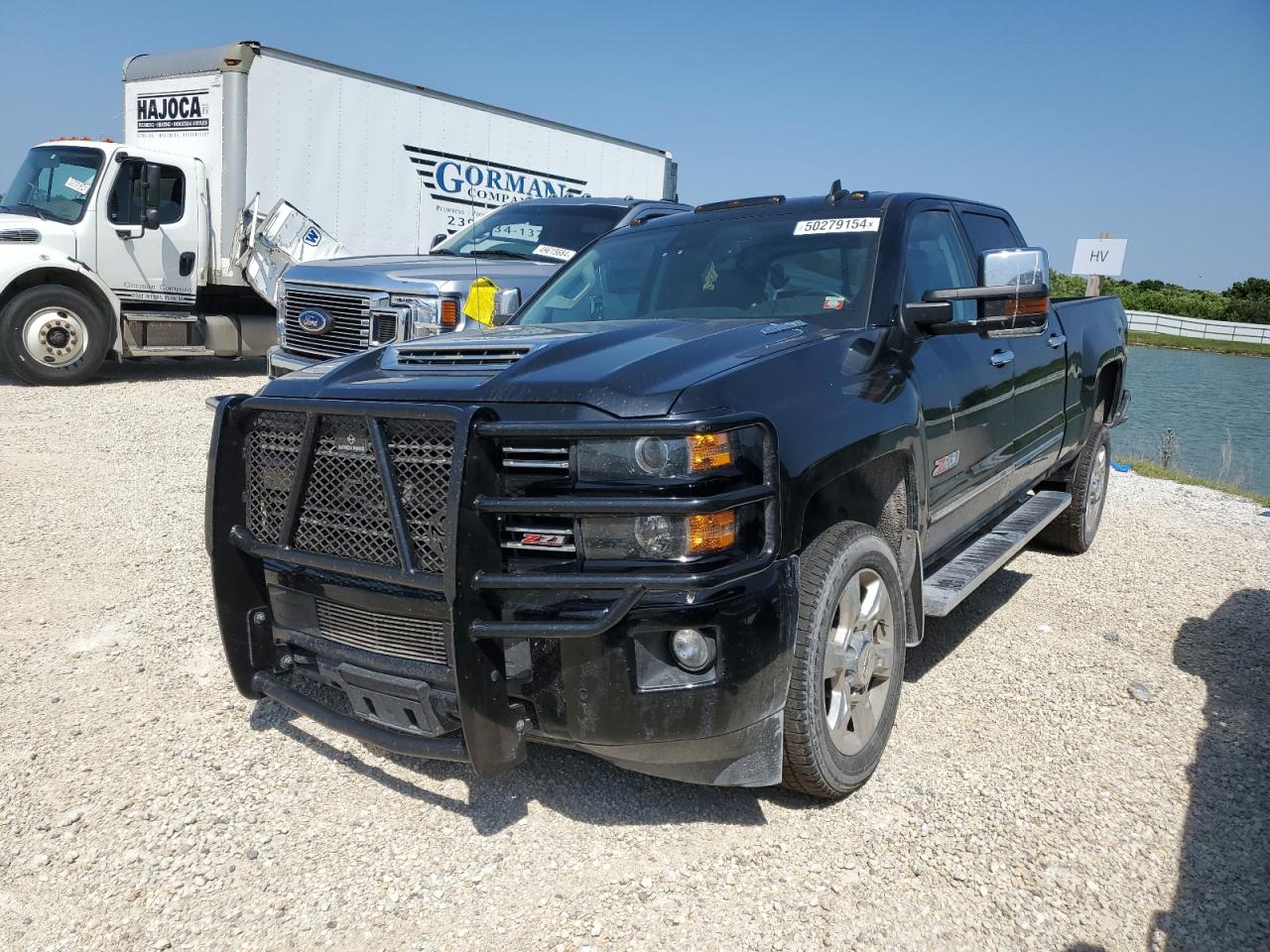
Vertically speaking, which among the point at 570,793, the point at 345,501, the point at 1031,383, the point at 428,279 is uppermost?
the point at 428,279

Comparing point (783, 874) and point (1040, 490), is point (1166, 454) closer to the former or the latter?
point (1040, 490)

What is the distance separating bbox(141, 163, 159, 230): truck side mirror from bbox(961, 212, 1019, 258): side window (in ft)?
31.6

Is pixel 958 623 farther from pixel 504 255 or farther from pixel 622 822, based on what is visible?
pixel 504 255

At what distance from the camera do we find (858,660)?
10.3 ft

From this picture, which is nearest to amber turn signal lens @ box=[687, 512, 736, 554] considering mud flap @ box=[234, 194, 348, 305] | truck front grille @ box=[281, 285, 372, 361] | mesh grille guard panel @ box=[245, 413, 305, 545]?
mesh grille guard panel @ box=[245, 413, 305, 545]

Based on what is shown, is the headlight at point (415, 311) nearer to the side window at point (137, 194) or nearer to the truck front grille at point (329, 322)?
the truck front grille at point (329, 322)

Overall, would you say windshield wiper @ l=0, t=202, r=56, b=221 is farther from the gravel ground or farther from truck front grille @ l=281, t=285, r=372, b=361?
the gravel ground

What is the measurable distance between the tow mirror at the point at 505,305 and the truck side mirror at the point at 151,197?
8256 mm

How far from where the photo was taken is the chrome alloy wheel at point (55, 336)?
1090cm

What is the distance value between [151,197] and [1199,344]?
3138 cm

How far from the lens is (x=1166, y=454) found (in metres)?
12.1

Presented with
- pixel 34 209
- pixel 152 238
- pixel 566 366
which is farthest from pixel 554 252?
pixel 34 209

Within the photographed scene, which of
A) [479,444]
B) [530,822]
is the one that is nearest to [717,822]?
[530,822]

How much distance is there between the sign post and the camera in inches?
506
